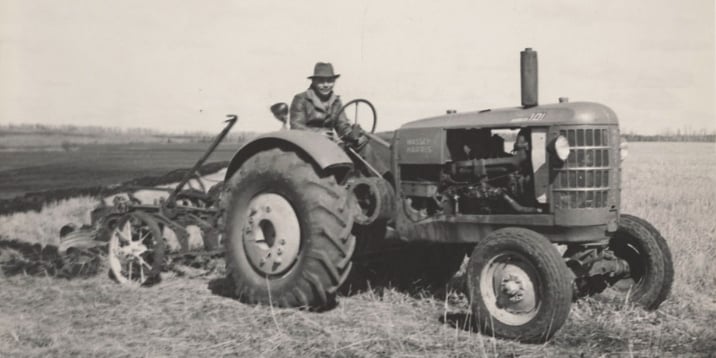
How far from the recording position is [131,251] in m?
6.80

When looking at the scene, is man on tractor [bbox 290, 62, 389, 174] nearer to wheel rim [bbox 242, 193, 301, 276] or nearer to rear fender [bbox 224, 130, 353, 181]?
rear fender [bbox 224, 130, 353, 181]

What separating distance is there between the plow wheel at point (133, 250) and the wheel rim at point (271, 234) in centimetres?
122

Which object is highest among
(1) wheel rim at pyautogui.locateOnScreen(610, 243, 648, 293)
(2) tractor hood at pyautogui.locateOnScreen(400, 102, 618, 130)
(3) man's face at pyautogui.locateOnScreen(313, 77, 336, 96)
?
(3) man's face at pyautogui.locateOnScreen(313, 77, 336, 96)

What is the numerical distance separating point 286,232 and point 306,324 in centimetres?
88

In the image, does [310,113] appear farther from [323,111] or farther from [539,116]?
[539,116]

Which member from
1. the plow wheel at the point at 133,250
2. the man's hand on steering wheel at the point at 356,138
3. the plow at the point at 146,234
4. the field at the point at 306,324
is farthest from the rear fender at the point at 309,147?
the plow wheel at the point at 133,250

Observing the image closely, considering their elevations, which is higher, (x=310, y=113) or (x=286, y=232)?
(x=310, y=113)

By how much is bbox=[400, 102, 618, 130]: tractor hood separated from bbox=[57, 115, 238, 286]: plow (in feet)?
8.23

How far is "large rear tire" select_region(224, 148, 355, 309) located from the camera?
534cm

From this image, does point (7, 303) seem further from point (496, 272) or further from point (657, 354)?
point (657, 354)

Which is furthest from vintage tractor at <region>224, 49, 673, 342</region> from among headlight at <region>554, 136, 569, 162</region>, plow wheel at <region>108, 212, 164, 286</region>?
plow wheel at <region>108, 212, 164, 286</region>

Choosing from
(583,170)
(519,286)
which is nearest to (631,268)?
(583,170)

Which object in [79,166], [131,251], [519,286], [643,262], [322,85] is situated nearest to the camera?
[519,286]

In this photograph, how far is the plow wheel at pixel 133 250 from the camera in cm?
668
